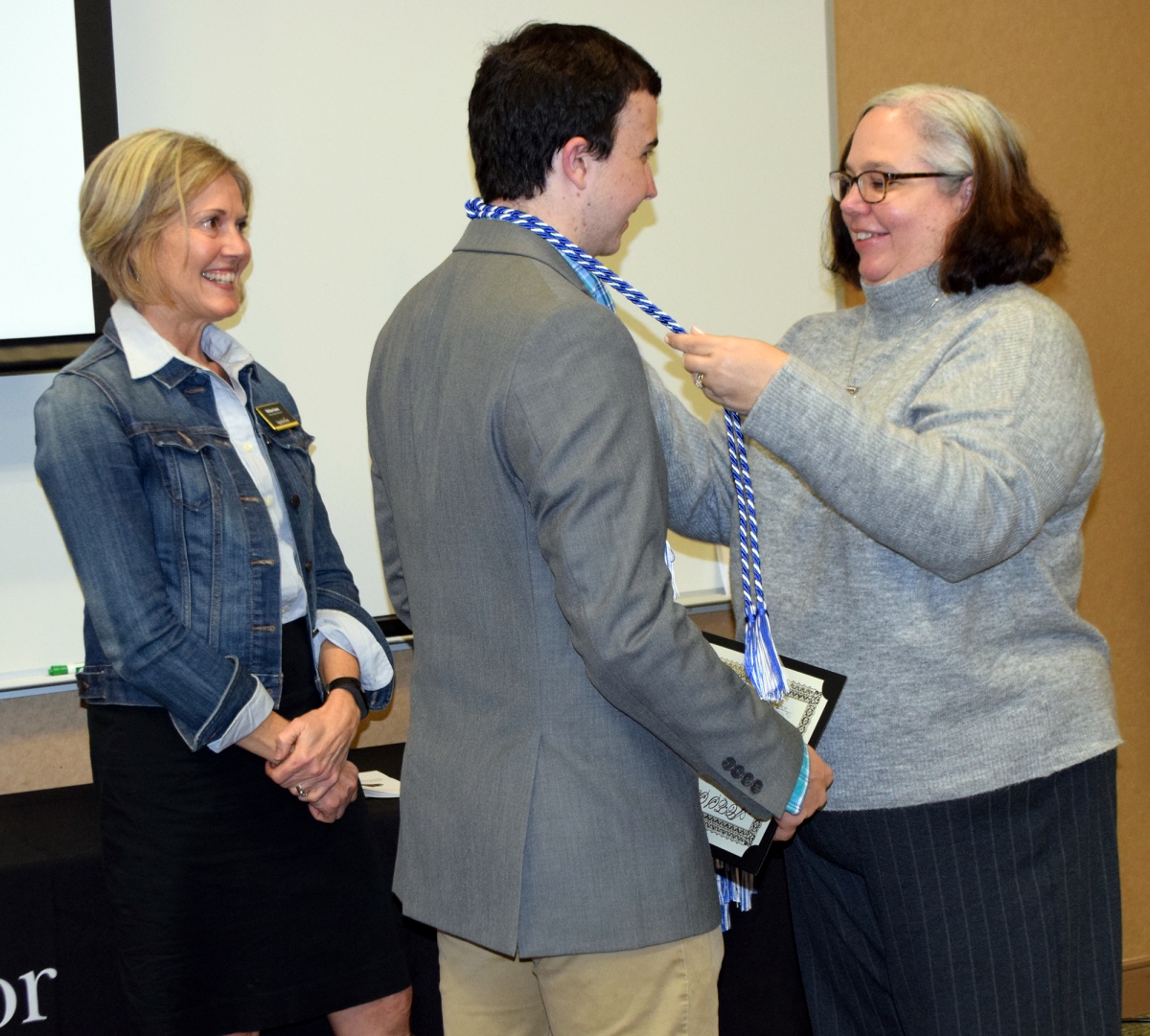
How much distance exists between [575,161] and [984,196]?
2.11 ft

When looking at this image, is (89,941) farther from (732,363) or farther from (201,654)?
(732,363)

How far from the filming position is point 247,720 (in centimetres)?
160

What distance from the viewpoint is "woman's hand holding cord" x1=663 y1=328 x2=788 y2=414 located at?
1355 millimetres

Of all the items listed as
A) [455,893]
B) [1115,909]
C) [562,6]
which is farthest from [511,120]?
[562,6]

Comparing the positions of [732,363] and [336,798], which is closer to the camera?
[732,363]

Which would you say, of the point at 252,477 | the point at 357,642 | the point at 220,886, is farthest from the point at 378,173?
the point at 220,886

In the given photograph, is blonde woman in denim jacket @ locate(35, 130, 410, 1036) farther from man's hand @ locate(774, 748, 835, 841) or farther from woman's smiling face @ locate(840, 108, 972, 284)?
woman's smiling face @ locate(840, 108, 972, 284)

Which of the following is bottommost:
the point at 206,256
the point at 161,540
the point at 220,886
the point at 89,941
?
the point at 89,941

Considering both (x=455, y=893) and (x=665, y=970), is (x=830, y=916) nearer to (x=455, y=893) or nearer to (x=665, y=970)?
(x=665, y=970)

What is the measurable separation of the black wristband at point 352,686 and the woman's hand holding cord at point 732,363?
0.78 m

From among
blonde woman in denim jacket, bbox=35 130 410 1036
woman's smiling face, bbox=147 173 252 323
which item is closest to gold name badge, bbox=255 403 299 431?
blonde woman in denim jacket, bbox=35 130 410 1036

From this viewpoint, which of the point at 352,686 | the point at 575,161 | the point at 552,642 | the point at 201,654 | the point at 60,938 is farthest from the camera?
the point at 60,938

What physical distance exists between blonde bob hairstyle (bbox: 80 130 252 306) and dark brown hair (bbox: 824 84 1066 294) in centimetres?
106

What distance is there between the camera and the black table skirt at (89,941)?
1910 mm
